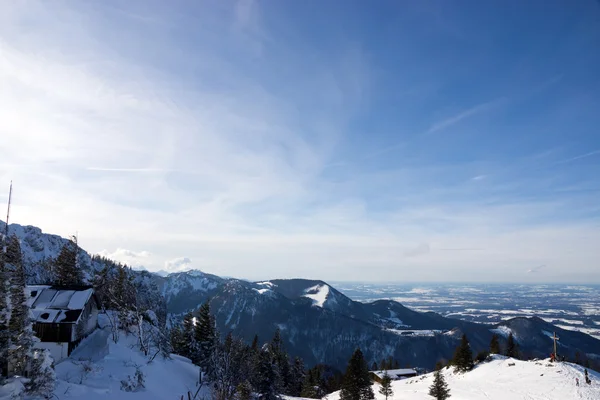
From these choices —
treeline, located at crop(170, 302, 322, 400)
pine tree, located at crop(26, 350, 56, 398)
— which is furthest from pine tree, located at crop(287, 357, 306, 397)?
pine tree, located at crop(26, 350, 56, 398)

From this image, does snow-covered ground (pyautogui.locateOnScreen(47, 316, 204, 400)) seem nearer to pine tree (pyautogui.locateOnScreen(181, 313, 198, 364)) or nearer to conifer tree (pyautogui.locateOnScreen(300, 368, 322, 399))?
pine tree (pyautogui.locateOnScreen(181, 313, 198, 364))

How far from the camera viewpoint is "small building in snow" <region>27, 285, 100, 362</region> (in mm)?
31547

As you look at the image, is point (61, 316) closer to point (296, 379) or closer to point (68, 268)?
point (68, 268)

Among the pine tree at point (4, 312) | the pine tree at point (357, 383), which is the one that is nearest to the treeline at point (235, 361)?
the pine tree at point (357, 383)

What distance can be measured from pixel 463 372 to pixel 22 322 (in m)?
70.5

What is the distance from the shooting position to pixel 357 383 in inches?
1976

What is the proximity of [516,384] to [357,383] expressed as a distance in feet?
74.1

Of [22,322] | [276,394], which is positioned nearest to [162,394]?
[22,322]

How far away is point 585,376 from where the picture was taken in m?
48.3

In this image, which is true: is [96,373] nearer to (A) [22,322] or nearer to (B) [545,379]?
(A) [22,322]

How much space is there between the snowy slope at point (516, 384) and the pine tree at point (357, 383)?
380 inches

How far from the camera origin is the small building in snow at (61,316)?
104 ft

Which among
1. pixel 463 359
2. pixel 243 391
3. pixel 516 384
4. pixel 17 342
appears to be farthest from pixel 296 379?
pixel 17 342

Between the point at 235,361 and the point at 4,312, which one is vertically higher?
the point at 4,312
